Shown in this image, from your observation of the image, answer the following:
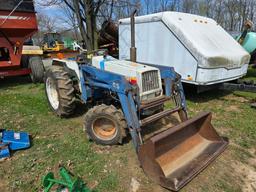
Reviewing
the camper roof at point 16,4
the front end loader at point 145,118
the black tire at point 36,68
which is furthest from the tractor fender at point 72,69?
the camper roof at point 16,4

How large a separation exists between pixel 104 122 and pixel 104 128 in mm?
118

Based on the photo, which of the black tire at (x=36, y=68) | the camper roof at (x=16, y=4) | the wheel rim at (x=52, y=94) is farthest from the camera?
→ the black tire at (x=36, y=68)

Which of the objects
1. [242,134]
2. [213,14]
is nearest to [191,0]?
[213,14]

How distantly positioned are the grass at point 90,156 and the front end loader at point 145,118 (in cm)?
20

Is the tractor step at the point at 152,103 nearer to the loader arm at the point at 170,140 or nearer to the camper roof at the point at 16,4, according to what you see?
the loader arm at the point at 170,140

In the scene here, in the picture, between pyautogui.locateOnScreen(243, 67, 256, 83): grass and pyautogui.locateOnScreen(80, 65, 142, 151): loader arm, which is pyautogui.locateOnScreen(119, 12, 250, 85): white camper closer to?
pyautogui.locateOnScreen(80, 65, 142, 151): loader arm

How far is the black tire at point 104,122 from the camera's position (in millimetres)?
3279

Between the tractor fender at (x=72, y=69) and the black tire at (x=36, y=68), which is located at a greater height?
the tractor fender at (x=72, y=69)

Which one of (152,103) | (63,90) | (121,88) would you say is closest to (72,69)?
(63,90)

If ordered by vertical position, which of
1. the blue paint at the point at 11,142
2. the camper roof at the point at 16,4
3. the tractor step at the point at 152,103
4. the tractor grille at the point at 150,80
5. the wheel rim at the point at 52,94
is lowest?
the blue paint at the point at 11,142

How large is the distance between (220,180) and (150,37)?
456 centimetres

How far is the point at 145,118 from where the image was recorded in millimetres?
3453

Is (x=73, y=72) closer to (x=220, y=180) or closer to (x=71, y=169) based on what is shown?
(x=71, y=169)

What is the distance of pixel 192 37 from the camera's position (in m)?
5.26
